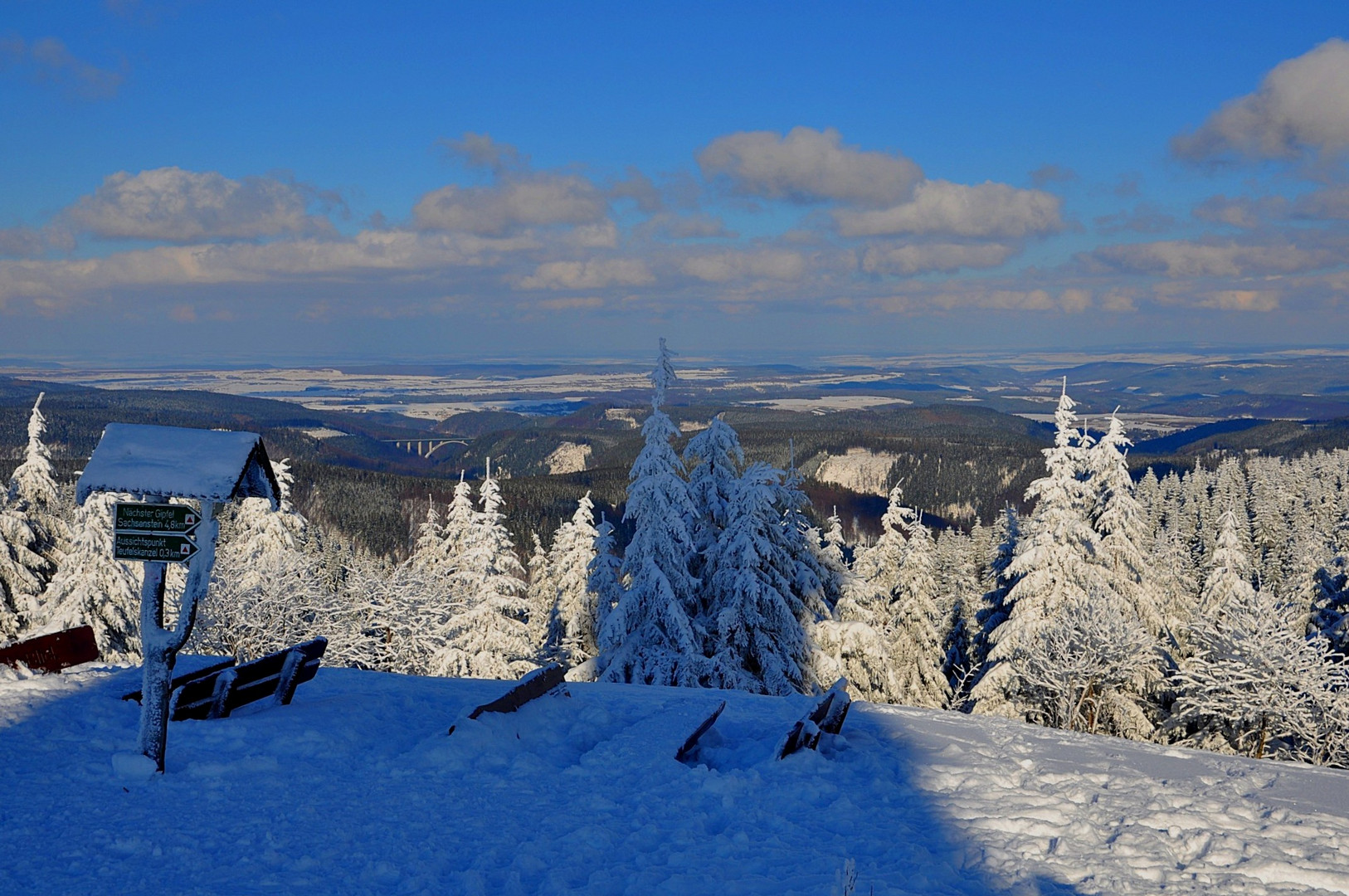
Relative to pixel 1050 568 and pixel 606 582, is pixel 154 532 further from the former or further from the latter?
pixel 1050 568

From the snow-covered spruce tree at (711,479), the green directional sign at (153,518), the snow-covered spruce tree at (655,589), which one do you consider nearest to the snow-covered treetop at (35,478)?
the snow-covered spruce tree at (655,589)

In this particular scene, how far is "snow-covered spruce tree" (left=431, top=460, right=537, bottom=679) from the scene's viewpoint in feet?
90.7

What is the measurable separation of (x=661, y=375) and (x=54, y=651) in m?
14.1

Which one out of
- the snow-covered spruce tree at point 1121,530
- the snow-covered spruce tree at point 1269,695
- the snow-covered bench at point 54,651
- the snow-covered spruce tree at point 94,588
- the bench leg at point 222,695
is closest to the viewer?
the bench leg at point 222,695

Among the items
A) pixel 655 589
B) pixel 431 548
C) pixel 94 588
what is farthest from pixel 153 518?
pixel 431 548

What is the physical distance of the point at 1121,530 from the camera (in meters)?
26.4

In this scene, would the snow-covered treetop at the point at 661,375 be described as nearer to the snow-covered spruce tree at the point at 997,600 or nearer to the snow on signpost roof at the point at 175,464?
the snow-covered spruce tree at the point at 997,600

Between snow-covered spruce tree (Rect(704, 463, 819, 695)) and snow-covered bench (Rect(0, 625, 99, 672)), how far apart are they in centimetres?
1297

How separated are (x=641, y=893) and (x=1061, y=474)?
2348 cm

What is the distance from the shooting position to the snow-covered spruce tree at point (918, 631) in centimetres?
3033

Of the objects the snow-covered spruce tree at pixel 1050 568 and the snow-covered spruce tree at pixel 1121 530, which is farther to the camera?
the snow-covered spruce tree at pixel 1121 530

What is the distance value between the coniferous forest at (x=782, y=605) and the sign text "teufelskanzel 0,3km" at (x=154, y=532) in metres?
11.3

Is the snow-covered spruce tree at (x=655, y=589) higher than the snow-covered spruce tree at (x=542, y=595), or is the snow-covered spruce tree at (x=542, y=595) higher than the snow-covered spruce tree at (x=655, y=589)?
the snow-covered spruce tree at (x=655, y=589)

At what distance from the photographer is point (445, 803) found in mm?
7465
